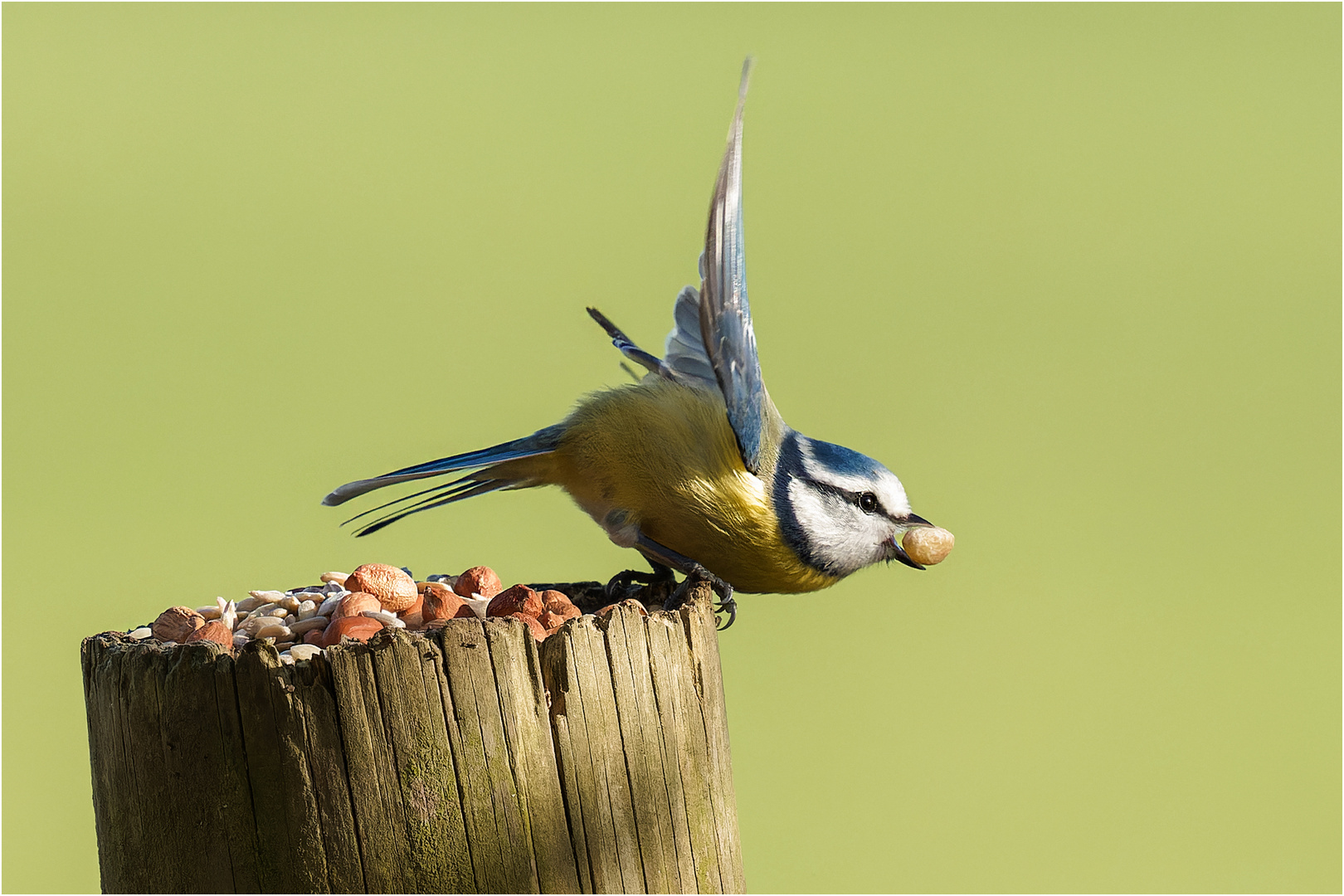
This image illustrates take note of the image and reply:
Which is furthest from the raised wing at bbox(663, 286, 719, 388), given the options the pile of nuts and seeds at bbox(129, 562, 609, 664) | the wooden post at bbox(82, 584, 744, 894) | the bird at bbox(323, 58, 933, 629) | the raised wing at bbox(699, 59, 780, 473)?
the wooden post at bbox(82, 584, 744, 894)

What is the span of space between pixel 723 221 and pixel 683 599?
2.30 ft

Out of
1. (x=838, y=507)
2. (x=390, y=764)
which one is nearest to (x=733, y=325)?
(x=838, y=507)

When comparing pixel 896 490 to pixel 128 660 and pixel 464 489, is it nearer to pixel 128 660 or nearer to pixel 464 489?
pixel 464 489

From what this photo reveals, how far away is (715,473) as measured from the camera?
86.1 inches

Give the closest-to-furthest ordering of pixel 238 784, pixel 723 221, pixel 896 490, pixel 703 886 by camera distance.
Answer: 1. pixel 238 784
2. pixel 703 886
3. pixel 723 221
4. pixel 896 490

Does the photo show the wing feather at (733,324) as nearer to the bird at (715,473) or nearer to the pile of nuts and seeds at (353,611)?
the bird at (715,473)

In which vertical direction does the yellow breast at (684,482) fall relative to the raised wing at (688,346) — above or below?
below

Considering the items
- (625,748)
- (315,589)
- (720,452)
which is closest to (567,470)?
(720,452)

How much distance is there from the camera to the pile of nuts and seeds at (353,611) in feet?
5.67

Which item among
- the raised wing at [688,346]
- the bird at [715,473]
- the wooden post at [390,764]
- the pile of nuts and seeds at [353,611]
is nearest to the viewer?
the wooden post at [390,764]


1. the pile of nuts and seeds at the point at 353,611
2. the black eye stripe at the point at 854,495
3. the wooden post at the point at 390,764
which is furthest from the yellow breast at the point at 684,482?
the wooden post at the point at 390,764

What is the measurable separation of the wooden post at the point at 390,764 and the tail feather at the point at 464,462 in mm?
893

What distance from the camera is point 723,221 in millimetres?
2025

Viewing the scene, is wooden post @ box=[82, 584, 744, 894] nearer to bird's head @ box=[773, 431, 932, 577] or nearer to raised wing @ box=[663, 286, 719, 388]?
bird's head @ box=[773, 431, 932, 577]
